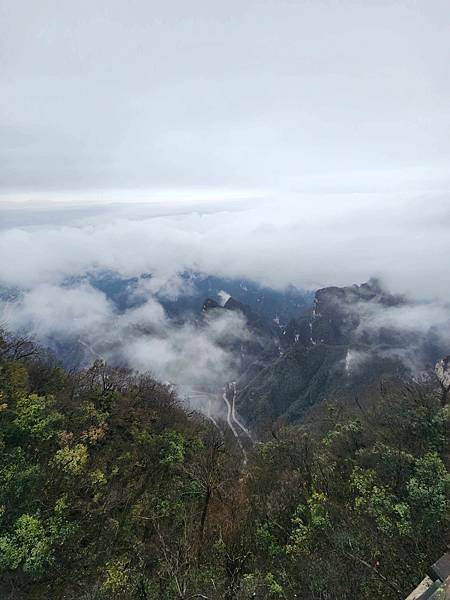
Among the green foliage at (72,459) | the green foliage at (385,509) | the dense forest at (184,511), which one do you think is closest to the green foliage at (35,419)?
the dense forest at (184,511)

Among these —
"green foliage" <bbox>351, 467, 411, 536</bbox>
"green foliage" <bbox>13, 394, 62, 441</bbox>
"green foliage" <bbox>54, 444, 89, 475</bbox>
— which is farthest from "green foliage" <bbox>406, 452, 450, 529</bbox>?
"green foliage" <bbox>13, 394, 62, 441</bbox>

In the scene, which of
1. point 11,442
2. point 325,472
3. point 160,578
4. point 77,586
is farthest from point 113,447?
point 325,472

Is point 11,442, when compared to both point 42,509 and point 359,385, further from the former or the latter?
point 359,385

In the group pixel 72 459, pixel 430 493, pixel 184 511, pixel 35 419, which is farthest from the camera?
pixel 35 419

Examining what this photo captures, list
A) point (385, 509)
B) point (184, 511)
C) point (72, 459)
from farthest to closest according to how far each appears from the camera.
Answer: point (72, 459)
point (184, 511)
point (385, 509)

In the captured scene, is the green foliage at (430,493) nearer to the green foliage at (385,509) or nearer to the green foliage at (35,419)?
the green foliage at (385,509)

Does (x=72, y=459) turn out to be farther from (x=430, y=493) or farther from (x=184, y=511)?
(x=430, y=493)

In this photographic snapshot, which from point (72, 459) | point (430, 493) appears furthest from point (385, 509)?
point (72, 459)

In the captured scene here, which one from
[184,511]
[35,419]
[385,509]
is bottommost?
[184,511]
